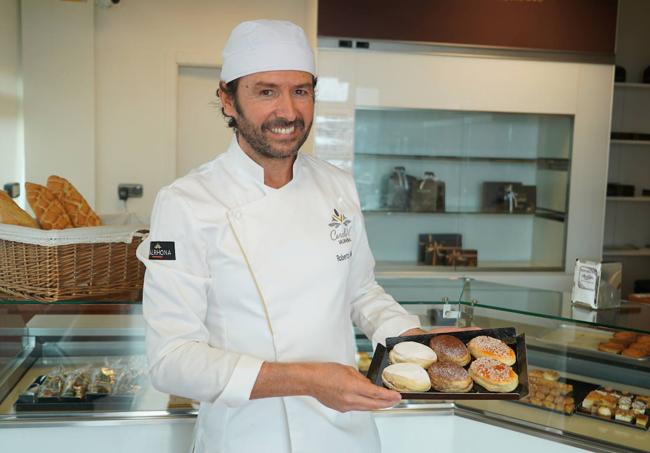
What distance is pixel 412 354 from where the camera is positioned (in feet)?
5.04

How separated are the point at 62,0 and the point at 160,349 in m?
4.16

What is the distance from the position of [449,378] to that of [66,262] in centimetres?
98

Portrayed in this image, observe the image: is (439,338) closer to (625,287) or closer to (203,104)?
(203,104)

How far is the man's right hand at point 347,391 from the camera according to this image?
131 cm

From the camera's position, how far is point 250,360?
1362 millimetres

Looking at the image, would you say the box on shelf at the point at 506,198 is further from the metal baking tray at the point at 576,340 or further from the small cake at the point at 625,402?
the small cake at the point at 625,402

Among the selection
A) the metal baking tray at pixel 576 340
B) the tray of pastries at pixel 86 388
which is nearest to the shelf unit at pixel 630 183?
the metal baking tray at pixel 576 340

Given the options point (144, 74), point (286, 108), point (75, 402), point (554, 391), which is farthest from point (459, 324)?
point (144, 74)

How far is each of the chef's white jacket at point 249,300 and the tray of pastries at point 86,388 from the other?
53cm

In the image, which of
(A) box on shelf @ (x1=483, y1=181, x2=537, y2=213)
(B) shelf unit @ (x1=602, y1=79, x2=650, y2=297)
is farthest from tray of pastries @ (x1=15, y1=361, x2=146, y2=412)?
(B) shelf unit @ (x1=602, y1=79, x2=650, y2=297)

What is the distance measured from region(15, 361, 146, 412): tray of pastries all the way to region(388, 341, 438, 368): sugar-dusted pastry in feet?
2.93

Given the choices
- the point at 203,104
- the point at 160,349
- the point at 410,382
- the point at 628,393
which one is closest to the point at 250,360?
the point at 160,349

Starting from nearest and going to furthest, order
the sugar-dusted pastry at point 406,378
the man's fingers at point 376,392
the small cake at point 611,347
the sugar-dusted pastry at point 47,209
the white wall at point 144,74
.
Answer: the man's fingers at point 376,392, the sugar-dusted pastry at point 406,378, the sugar-dusted pastry at point 47,209, the small cake at point 611,347, the white wall at point 144,74

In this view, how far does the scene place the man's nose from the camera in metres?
1.45
